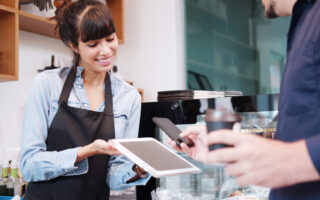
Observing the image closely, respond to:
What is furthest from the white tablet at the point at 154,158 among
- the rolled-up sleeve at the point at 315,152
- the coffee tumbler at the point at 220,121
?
the rolled-up sleeve at the point at 315,152

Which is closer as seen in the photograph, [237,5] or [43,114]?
[43,114]

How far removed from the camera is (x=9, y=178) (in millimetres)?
2287

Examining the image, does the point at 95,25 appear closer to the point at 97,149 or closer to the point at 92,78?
the point at 92,78

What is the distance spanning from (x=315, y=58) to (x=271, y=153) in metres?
0.23

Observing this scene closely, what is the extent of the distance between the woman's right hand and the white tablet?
0.11 m

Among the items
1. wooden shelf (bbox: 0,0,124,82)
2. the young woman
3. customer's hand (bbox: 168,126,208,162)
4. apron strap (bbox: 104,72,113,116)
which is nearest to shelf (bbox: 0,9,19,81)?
wooden shelf (bbox: 0,0,124,82)

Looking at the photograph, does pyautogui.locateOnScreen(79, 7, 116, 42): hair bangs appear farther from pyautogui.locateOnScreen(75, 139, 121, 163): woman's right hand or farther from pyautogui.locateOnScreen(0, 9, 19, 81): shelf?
pyautogui.locateOnScreen(0, 9, 19, 81): shelf

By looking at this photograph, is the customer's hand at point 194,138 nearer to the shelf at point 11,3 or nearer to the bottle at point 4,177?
the bottle at point 4,177

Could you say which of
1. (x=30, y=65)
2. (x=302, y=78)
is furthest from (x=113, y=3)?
(x=302, y=78)

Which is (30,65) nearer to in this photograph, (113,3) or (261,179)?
(113,3)

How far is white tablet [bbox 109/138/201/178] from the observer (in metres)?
1.03

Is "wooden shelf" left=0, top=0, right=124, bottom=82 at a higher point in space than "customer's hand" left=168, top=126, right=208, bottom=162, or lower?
higher

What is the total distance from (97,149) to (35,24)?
5.06ft

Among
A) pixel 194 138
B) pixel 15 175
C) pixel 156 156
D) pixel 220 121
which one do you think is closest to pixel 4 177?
pixel 15 175
